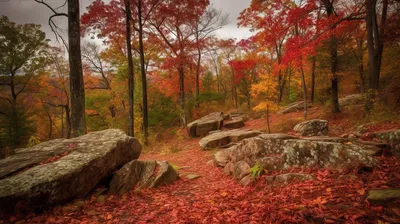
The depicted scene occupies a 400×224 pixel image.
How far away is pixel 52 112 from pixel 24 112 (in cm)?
780

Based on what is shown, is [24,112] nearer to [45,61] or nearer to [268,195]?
[45,61]

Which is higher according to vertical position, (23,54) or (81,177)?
(23,54)

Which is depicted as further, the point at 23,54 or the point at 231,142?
the point at 23,54

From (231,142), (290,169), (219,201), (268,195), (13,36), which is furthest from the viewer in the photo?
(13,36)

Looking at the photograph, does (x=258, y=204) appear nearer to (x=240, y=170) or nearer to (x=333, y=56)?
(x=240, y=170)

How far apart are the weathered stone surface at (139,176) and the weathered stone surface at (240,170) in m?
1.81

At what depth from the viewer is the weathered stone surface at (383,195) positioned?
7.64 feet

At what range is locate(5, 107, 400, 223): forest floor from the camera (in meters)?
2.51

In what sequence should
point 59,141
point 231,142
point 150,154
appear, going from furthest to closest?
point 150,154
point 231,142
point 59,141

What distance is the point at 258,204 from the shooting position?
3.24 meters

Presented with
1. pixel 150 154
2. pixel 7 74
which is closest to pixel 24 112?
pixel 7 74

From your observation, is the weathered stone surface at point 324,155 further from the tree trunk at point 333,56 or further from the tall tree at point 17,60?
the tall tree at point 17,60

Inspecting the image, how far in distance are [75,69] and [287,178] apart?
293 inches

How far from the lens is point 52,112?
26234 millimetres
